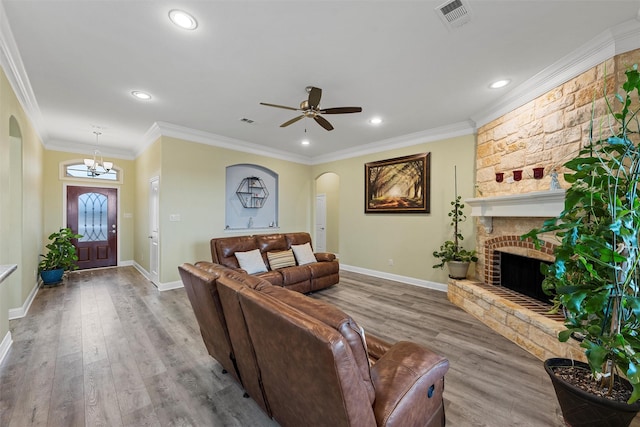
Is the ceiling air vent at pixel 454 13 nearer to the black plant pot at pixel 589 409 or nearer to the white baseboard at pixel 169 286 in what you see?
the black plant pot at pixel 589 409

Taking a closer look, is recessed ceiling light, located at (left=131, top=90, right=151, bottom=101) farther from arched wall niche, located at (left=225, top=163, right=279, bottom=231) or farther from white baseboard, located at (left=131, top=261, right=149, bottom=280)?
white baseboard, located at (left=131, top=261, right=149, bottom=280)

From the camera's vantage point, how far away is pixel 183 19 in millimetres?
2004

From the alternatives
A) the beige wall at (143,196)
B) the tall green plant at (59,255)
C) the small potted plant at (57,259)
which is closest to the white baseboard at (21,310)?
the small potted plant at (57,259)

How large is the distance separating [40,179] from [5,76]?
11.0ft

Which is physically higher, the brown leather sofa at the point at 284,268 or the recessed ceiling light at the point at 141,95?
the recessed ceiling light at the point at 141,95

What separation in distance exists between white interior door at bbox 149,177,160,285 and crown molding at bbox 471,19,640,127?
5465 millimetres

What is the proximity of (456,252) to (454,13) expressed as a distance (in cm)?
320

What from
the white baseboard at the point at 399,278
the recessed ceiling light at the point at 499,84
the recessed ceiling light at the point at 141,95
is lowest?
the white baseboard at the point at 399,278

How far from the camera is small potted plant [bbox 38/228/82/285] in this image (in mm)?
4496

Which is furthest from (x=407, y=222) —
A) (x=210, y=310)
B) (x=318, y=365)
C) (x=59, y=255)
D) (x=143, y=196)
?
(x=59, y=255)

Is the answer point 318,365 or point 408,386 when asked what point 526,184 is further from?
point 318,365

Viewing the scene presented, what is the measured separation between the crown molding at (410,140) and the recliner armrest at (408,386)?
3.93m

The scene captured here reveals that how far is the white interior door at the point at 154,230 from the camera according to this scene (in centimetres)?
448

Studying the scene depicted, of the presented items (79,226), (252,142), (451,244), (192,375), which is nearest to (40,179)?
(79,226)
